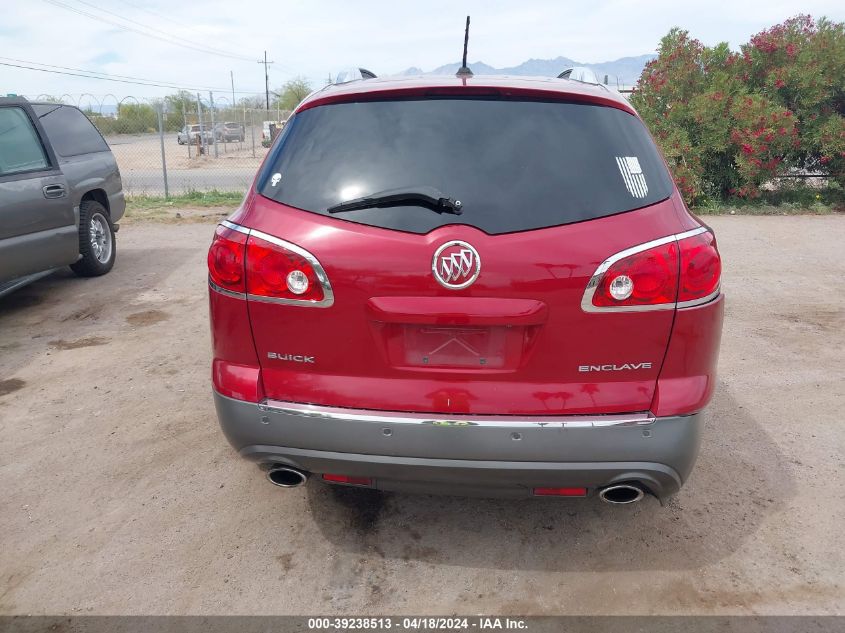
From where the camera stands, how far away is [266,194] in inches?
101

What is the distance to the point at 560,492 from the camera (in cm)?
249

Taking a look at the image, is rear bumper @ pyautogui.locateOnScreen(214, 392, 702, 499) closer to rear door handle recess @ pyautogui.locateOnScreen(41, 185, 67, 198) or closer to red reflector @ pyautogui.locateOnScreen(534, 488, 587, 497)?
red reflector @ pyautogui.locateOnScreen(534, 488, 587, 497)

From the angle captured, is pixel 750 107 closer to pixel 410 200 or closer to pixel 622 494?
pixel 622 494

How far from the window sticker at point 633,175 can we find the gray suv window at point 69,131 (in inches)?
246

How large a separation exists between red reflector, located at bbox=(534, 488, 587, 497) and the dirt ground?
0.44 meters

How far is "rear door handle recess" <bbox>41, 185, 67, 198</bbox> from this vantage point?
20.8ft

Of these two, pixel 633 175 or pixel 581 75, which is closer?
pixel 633 175

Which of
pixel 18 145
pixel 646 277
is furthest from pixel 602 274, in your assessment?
pixel 18 145

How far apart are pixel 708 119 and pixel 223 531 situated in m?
10.9

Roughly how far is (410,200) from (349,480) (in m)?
1.05

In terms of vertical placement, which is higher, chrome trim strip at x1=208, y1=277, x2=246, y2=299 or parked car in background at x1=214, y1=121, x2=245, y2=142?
chrome trim strip at x1=208, y1=277, x2=246, y2=299

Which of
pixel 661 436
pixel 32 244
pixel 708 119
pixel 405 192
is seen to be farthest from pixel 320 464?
pixel 708 119

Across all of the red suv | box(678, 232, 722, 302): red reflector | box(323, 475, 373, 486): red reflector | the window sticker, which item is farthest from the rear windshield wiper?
box(323, 475, 373, 486): red reflector

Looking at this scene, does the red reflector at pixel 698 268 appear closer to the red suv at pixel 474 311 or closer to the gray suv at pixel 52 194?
the red suv at pixel 474 311
